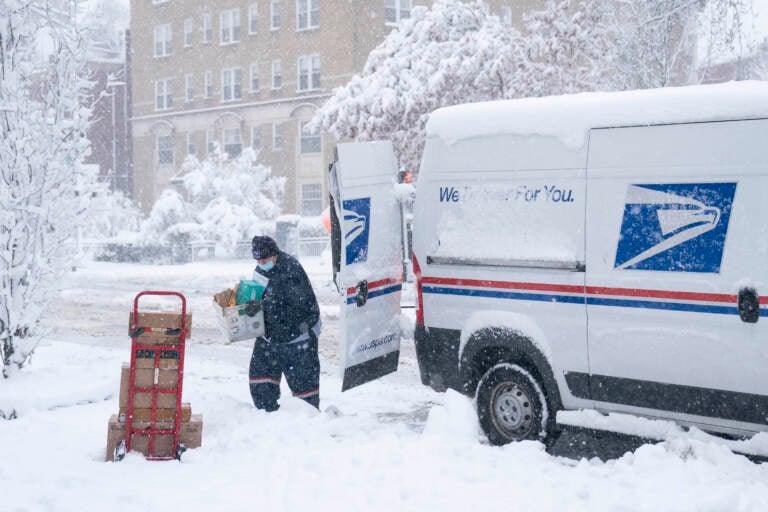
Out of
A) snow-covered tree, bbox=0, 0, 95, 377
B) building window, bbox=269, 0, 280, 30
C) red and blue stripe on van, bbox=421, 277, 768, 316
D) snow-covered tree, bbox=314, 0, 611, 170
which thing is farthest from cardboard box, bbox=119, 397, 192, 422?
building window, bbox=269, 0, 280, 30

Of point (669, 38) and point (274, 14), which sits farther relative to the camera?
point (274, 14)

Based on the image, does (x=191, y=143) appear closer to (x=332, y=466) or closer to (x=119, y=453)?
(x=119, y=453)

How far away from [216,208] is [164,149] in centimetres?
1944

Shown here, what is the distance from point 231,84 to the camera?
44.2 m

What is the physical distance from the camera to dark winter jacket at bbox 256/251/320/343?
7.70 meters

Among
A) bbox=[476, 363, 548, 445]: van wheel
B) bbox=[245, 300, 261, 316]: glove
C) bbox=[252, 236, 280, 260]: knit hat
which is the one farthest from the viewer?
bbox=[252, 236, 280, 260]: knit hat

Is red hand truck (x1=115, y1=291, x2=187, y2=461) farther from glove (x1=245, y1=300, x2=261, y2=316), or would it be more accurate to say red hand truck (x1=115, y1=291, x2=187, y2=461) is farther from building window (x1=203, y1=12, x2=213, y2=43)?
building window (x1=203, y1=12, x2=213, y2=43)

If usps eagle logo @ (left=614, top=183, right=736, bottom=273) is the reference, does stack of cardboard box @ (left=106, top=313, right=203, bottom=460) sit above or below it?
below

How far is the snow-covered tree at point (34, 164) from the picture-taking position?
8.82 metres

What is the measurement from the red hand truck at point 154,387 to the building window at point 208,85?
1587 inches

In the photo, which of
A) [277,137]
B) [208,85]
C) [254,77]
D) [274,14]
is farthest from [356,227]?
[208,85]

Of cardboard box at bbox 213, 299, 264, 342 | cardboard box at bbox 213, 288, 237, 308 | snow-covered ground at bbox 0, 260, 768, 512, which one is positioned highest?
cardboard box at bbox 213, 288, 237, 308

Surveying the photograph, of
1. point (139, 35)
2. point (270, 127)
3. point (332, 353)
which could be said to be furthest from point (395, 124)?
point (139, 35)

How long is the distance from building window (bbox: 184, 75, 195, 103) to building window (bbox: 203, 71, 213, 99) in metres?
→ 0.96
